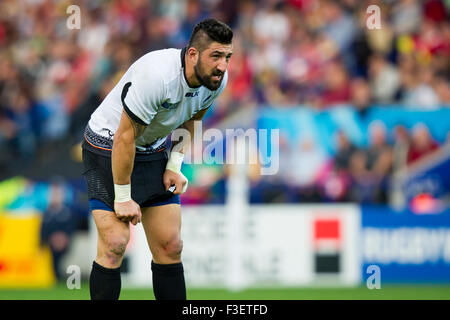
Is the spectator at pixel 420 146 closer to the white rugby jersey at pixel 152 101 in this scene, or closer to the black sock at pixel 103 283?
the white rugby jersey at pixel 152 101


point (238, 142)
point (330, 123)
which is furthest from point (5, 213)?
point (330, 123)

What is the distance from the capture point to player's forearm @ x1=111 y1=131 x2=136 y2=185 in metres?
5.48

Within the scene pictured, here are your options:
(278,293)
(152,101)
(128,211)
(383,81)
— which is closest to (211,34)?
(152,101)

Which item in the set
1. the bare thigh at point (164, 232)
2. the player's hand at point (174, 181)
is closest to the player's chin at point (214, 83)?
the player's hand at point (174, 181)

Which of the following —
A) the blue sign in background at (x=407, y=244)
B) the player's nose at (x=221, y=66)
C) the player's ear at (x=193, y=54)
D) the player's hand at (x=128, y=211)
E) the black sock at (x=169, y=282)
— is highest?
the player's ear at (x=193, y=54)

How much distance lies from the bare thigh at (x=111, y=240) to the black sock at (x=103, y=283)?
1.6 inches

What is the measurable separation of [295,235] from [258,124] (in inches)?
69.1

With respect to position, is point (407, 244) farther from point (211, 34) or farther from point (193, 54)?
point (211, 34)

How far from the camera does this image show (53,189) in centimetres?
1242

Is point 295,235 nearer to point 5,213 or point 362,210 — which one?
point 362,210

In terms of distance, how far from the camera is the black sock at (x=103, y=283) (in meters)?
5.66

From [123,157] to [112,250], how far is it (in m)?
0.67

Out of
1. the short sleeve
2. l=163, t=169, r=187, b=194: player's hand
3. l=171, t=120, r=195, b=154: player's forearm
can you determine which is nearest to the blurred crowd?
l=171, t=120, r=195, b=154: player's forearm

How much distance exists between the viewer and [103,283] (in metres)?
5.66
